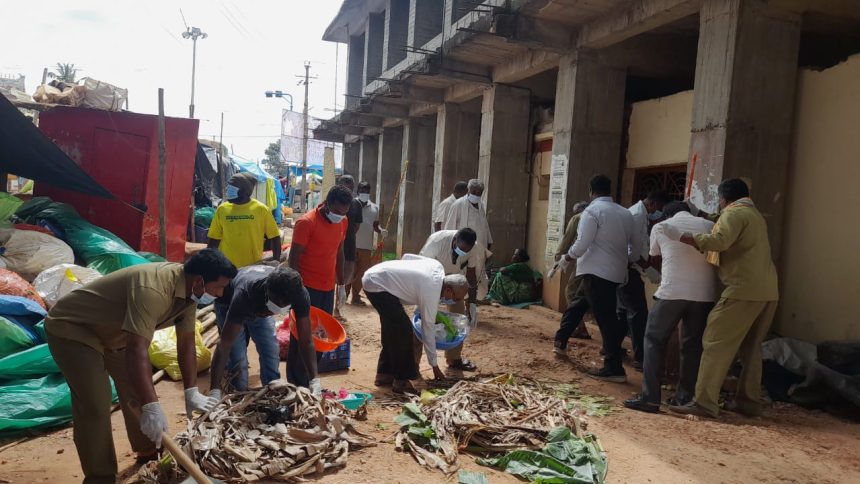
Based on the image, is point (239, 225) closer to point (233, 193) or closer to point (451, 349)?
point (233, 193)

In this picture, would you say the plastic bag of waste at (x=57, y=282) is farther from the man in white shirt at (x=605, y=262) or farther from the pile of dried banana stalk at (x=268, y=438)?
the man in white shirt at (x=605, y=262)

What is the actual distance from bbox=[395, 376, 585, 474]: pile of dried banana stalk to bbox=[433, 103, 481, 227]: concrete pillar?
9055mm

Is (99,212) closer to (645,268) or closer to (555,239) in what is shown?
(555,239)

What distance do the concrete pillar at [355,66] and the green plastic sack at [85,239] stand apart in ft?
51.7

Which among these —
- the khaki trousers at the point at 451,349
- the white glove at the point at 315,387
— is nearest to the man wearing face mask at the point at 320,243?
the khaki trousers at the point at 451,349

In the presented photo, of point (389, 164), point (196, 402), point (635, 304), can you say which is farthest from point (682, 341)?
point (389, 164)

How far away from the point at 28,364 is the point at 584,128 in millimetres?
7194

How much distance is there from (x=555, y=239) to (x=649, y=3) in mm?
3443

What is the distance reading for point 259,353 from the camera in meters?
4.39

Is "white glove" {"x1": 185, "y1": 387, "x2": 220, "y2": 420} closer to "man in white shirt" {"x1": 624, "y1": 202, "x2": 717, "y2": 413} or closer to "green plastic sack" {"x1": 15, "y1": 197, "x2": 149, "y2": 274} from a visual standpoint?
"man in white shirt" {"x1": 624, "y1": 202, "x2": 717, "y2": 413}

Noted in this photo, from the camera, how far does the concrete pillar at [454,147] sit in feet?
43.2

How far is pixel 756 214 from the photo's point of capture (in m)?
4.56

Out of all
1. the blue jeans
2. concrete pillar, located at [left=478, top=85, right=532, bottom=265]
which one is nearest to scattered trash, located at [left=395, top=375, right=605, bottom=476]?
the blue jeans

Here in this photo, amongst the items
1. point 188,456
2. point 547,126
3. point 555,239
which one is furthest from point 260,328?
point 547,126
